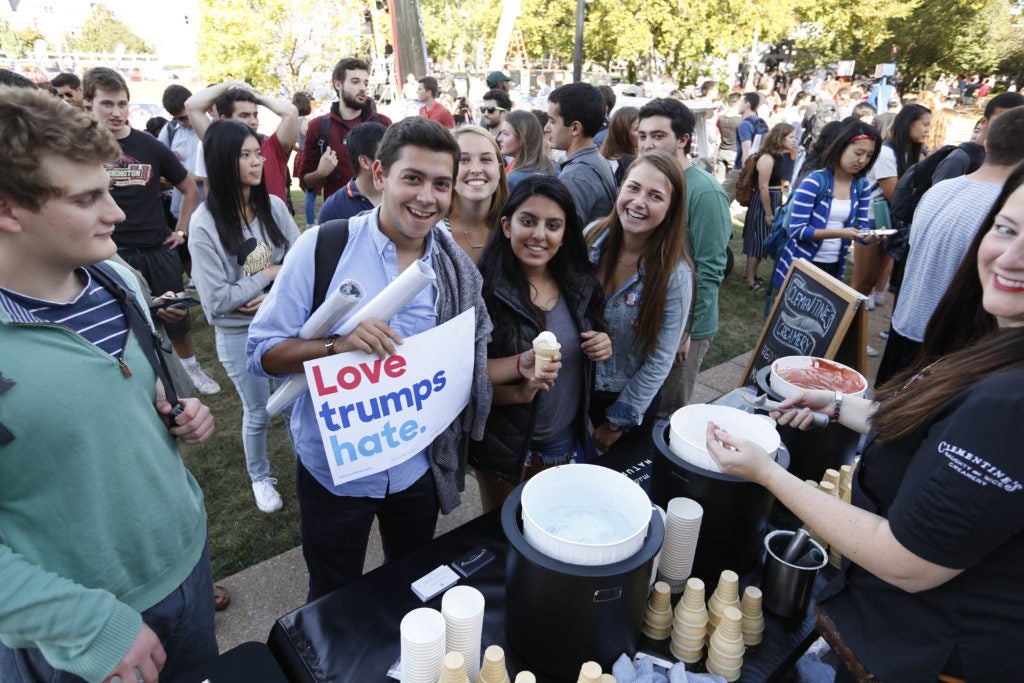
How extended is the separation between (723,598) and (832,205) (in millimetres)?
4315

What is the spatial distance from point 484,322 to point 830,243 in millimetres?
3947

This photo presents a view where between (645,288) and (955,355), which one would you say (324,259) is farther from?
Answer: (955,355)

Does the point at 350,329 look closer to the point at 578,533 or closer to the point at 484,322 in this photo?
the point at 484,322

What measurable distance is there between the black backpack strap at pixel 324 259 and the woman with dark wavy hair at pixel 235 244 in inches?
56.9

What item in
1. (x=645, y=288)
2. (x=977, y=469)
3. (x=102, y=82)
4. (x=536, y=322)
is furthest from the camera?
(x=102, y=82)

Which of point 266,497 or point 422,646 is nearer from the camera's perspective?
point 422,646

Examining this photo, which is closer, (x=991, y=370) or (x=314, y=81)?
(x=991, y=370)

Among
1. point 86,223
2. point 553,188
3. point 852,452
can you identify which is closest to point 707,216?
point 553,188

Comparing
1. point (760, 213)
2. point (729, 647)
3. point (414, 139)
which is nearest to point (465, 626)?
point (729, 647)

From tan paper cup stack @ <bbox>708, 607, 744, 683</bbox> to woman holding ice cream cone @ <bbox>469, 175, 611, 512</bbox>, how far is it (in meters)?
1.11

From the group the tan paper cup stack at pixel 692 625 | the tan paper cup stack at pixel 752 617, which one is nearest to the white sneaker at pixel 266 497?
the tan paper cup stack at pixel 692 625

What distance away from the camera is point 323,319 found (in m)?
1.89

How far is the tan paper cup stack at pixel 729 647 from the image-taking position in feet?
4.83

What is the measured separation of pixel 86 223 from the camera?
4.70 ft
